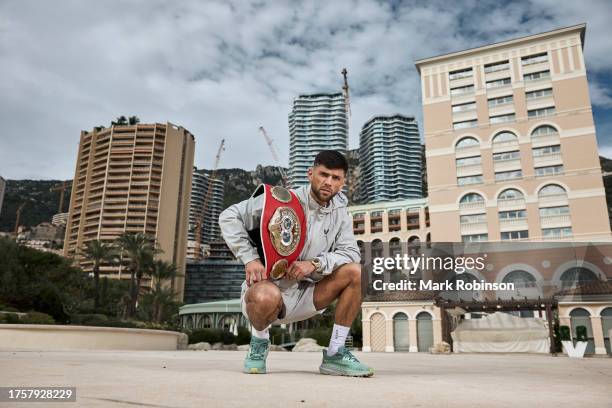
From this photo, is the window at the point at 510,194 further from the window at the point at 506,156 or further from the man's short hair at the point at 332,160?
the man's short hair at the point at 332,160

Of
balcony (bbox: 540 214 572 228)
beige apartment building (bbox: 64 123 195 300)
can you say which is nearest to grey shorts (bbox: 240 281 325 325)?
balcony (bbox: 540 214 572 228)

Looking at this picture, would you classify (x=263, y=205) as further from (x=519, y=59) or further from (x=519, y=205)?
(x=519, y=59)

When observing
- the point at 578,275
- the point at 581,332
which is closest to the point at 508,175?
the point at 578,275

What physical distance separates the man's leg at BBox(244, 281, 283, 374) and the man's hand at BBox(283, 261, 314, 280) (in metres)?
0.16

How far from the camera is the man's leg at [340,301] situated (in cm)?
355

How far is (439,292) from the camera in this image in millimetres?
34000

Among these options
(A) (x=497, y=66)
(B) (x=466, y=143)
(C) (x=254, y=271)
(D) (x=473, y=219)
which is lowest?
(C) (x=254, y=271)

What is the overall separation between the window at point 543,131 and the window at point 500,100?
12.7 ft

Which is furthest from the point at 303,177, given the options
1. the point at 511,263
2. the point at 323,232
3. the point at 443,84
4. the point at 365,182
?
the point at 323,232

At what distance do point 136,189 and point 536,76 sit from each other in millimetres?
81504

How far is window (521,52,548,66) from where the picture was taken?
44688 millimetres

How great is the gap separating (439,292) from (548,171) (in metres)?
18.0

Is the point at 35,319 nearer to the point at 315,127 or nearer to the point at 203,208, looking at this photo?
the point at 315,127

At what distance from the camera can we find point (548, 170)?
42.8 meters
